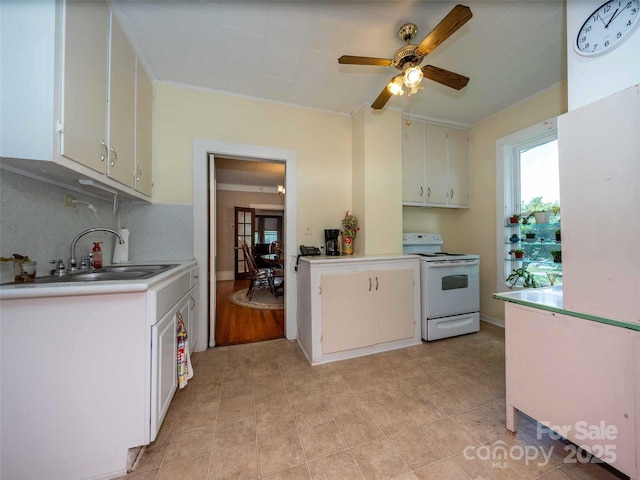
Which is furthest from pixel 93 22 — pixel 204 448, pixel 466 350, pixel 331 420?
pixel 466 350

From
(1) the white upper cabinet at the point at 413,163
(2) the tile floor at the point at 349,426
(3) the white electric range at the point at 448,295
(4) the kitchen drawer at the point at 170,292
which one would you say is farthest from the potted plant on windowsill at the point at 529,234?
(4) the kitchen drawer at the point at 170,292

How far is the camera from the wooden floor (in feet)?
8.04

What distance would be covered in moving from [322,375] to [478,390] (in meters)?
1.12

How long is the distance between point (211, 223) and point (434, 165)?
107 inches

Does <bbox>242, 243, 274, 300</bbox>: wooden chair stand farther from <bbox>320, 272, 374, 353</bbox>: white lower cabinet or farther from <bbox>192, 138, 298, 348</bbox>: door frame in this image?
<bbox>320, 272, 374, 353</bbox>: white lower cabinet

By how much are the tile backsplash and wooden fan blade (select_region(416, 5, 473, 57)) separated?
2241 millimetres

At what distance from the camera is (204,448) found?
1146 millimetres

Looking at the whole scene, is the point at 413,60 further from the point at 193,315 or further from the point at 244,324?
the point at 244,324

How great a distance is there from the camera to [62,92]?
959 mm

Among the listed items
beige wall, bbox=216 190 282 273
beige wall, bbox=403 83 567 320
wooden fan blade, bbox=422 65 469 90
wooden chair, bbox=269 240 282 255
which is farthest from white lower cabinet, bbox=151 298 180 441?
wooden chair, bbox=269 240 282 255

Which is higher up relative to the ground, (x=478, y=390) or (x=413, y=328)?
(x=413, y=328)

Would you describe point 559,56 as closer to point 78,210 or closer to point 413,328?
point 413,328

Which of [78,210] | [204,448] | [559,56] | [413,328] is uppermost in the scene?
[559,56]

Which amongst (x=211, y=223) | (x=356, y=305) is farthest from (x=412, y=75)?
(x=211, y=223)
